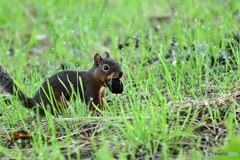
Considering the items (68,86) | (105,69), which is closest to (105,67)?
(105,69)

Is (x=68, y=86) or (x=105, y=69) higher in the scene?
(x=105, y=69)

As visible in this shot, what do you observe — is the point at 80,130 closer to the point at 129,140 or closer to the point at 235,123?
the point at 129,140

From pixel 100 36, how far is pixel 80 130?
377 cm

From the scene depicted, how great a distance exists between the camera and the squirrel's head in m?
3.33

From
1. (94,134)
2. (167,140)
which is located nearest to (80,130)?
(94,134)

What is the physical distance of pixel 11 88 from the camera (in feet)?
10.9

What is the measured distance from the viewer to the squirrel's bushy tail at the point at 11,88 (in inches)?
128

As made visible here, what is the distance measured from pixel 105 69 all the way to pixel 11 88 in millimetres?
996

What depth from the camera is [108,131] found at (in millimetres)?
2748

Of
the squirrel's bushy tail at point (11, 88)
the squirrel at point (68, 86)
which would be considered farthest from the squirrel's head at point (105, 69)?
the squirrel's bushy tail at point (11, 88)

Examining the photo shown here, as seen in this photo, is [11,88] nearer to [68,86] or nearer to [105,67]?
[68,86]

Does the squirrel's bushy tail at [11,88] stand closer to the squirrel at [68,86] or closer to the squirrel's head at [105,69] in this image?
the squirrel at [68,86]

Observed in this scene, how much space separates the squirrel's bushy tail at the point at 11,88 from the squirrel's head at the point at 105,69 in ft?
2.44

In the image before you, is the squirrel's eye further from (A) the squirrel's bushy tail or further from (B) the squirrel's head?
(A) the squirrel's bushy tail
